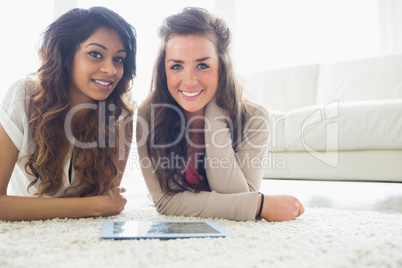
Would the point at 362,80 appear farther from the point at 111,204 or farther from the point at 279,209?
the point at 111,204

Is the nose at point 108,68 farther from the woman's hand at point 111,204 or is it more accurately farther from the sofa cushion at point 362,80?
the sofa cushion at point 362,80

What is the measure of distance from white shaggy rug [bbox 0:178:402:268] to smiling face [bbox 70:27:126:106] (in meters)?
0.50

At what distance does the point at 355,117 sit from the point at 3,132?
1.71m

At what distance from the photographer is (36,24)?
369 cm

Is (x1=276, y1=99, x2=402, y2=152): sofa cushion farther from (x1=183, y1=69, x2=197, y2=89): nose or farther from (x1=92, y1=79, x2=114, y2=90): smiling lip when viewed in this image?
(x1=92, y1=79, x2=114, y2=90): smiling lip

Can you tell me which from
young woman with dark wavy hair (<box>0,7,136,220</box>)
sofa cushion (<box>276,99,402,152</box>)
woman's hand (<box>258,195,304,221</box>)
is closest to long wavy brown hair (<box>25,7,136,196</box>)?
young woman with dark wavy hair (<box>0,7,136,220</box>)

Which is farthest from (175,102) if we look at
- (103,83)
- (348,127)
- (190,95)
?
(348,127)

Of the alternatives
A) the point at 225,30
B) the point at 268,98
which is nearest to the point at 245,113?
the point at 225,30

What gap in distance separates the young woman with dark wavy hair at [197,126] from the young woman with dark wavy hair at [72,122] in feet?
0.42

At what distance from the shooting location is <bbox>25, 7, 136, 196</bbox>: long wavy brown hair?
1.16m

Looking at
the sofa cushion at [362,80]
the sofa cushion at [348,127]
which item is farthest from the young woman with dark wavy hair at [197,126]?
the sofa cushion at [362,80]

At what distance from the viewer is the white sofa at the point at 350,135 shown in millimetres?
1813

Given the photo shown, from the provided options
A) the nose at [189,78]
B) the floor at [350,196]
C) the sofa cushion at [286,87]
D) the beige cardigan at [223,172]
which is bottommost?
the floor at [350,196]

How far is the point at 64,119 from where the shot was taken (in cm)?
123
